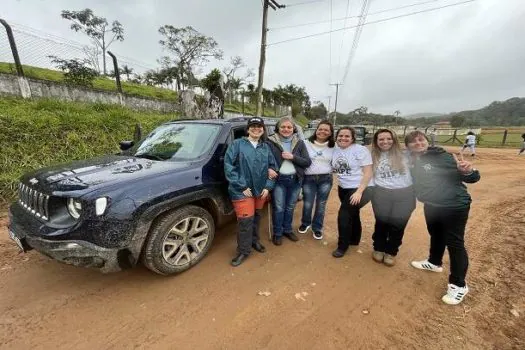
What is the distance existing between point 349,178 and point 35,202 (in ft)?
11.0

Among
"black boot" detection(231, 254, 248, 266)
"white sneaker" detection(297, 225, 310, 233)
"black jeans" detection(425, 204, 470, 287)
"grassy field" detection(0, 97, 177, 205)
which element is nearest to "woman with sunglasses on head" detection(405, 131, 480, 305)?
"black jeans" detection(425, 204, 470, 287)

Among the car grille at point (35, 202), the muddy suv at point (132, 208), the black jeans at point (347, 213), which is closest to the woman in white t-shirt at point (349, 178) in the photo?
the black jeans at point (347, 213)

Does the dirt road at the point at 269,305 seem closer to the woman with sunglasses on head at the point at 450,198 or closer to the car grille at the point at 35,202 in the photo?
the woman with sunglasses on head at the point at 450,198

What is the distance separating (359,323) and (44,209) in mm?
3034

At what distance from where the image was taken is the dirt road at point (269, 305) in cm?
209

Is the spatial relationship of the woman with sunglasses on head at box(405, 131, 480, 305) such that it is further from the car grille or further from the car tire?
the car grille

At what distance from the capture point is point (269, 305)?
2459 mm

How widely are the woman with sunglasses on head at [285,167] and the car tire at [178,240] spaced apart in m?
0.92

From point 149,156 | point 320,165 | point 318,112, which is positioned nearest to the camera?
point 149,156

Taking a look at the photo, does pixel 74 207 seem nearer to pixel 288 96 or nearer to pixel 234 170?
pixel 234 170

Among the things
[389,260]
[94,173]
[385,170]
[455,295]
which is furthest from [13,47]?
[455,295]

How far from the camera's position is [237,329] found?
218 centimetres

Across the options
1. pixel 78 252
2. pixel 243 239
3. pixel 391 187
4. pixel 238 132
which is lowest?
pixel 243 239

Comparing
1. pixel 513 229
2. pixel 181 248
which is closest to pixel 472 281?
pixel 513 229
